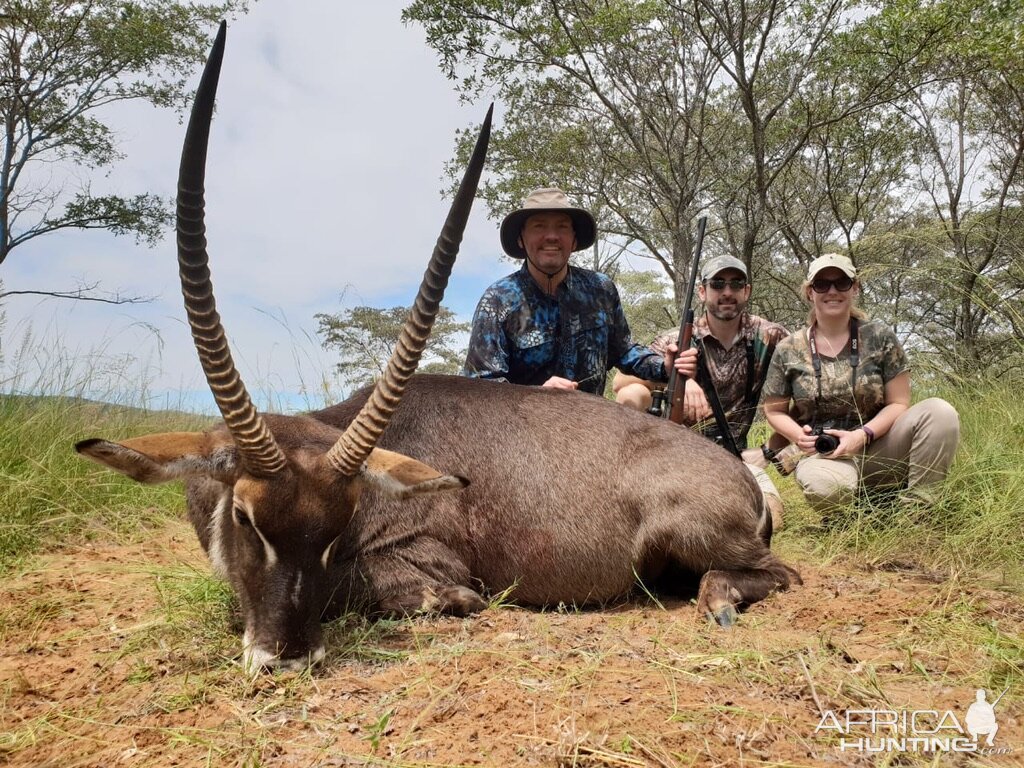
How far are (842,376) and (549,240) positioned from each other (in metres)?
2.67

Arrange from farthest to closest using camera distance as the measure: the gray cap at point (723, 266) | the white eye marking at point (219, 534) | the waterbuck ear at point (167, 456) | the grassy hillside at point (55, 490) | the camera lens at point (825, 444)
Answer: the gray cap at point (723, 266), the camera lens at point (825, 444), the grassy hillside at point (55, 490), the white eye marking at point (219, 534), the waterbuck ear at point (167, 456)

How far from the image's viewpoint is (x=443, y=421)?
4145 mm

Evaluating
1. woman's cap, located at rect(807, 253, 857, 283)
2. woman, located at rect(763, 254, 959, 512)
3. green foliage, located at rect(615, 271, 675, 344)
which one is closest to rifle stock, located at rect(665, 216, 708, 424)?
woman, located at rect(763, 254, 959, 512)

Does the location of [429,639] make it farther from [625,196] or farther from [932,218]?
[932,218]

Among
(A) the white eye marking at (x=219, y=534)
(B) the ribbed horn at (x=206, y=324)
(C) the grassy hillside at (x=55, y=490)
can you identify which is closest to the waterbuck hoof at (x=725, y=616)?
(B) the ribbed horn at (x=206, y=324)

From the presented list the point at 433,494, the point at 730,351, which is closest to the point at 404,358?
the point at 433,494

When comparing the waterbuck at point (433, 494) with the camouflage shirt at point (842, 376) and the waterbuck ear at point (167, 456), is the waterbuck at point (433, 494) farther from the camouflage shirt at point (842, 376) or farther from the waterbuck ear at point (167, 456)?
the camouflage shirt at point (842, 376)

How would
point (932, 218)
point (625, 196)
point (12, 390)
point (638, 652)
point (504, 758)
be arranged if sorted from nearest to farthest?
point (504, 758), point (638, 652), point (12, 390), point (625, 196), point (932, 218)

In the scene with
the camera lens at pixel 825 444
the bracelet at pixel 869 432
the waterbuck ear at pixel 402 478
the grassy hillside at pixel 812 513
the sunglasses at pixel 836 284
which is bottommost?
the grassy hillside at pixel 812 513

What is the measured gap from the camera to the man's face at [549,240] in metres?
6.27

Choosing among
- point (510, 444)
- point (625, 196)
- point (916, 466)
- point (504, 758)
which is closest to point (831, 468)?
point (916, 466)

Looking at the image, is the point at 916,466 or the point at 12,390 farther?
the point at 12,390

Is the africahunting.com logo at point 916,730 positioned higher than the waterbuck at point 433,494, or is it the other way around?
the waterbuck at point 433,494

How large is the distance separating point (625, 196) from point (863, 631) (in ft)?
57.1
